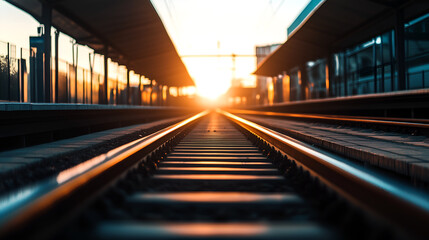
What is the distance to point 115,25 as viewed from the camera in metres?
14.8

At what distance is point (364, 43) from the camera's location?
1827cm

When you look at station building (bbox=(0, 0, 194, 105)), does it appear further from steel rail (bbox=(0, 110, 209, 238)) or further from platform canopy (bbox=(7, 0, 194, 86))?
steel rail (bbox=(0, 110, 209, 238))

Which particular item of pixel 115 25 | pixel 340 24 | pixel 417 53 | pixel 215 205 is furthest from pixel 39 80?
pixel 417 53

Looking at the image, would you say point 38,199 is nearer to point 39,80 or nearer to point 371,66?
point 39,80

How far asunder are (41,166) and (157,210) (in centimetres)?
248

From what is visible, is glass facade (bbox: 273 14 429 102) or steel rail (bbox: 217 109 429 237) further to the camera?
glass facade (bbox: 273 14 429 102)

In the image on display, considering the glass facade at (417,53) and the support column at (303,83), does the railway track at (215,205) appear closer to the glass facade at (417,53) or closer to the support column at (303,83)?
the glass facade at (417,53)

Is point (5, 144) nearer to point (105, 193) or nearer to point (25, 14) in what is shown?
point (105, 193)

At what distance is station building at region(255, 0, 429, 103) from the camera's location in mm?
12516

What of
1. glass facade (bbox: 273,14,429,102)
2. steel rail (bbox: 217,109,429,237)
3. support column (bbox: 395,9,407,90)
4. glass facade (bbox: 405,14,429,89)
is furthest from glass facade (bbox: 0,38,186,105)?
glass facade (bbox: 405,14,429,89)

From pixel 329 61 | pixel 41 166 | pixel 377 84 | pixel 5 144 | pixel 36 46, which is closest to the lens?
pixel 41 166

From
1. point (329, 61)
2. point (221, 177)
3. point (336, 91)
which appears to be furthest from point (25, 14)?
point (336, 91)

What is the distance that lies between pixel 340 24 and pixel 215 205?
15.4 metres

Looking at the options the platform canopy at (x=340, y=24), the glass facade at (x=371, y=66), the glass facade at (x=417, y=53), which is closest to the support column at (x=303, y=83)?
the platform canopy at (x=340, y=24)
